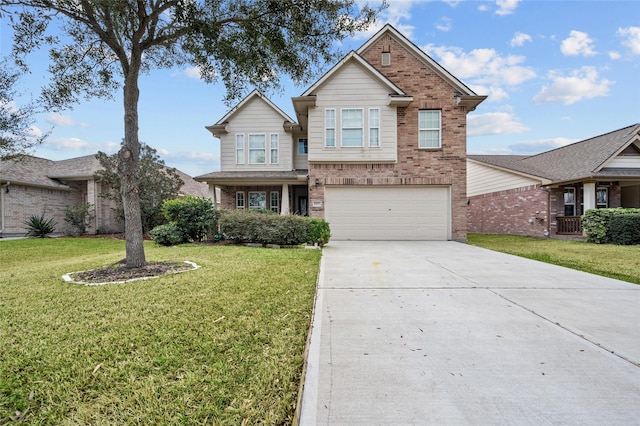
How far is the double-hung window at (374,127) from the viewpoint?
13.3 meters

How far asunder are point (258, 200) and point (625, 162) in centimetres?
1825

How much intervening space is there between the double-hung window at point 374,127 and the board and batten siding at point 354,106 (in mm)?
128

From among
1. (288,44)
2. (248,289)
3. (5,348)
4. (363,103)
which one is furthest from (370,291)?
(363,103)

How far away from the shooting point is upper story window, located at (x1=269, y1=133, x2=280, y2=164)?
16.4 m

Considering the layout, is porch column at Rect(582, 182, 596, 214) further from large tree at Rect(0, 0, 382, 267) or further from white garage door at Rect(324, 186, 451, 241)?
large tree at Rect(0, 0, 382, 267)

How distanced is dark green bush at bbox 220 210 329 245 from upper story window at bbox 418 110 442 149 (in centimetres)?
601

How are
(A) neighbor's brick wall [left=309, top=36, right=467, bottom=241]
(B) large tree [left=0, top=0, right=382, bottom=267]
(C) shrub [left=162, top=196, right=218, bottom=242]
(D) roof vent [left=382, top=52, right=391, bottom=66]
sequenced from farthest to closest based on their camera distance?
(D) roof vent [left=382, top=52, right=391, bottom=66]
(A) neighbor's brick wall [left=309, top=36, right=467, bottom=241]
(C) shrub [left=162, top=196, right=218, bottom=242]
(B) large tree [left=0, top=0, right=382, bottom=267]

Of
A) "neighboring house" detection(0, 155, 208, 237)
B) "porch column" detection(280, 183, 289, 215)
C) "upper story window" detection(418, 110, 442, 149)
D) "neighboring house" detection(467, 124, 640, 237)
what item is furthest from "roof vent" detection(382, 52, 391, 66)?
"neighboring house" detection(0, 155, 208, 237)

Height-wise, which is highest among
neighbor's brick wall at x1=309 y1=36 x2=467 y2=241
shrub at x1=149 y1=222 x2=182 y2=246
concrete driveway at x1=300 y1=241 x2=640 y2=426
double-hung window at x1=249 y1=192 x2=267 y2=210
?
neighbor's brick wall at x1=309 y1=36 x2=467 y2=241

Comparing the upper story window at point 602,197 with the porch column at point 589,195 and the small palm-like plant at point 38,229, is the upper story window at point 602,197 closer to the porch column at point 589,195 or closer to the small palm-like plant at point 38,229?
the porch column at point 589,195

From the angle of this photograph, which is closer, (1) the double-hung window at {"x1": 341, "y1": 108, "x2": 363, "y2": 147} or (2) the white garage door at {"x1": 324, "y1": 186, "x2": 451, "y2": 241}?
(1) the double-hung window at {"x1": 341, "y1": 108, "x2": 363, "y2": 147}

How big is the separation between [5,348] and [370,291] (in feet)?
14.8

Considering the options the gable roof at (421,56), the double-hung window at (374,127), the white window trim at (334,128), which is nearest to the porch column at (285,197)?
the white window trim at (334,128)

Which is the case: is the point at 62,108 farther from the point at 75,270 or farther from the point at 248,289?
the point at 248,289
